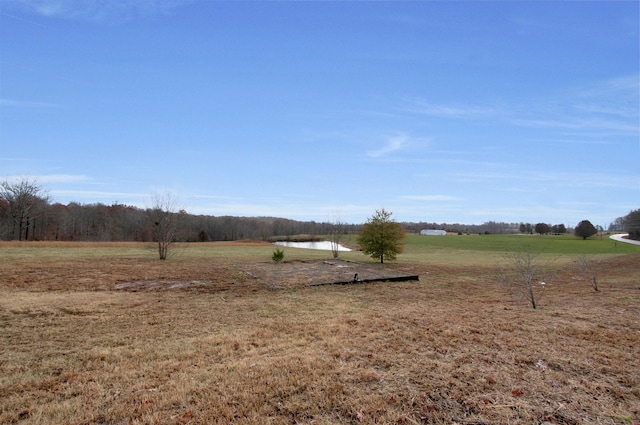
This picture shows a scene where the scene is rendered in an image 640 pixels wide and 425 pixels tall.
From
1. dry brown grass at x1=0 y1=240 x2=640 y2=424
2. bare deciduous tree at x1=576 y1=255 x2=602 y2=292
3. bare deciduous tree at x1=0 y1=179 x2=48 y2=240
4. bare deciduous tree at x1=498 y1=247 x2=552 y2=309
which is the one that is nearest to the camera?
dry brown grass at x1=0 y1=240 x2=640 y2=424

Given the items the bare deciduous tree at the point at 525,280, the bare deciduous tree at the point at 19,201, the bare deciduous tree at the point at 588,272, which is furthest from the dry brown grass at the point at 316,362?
the bare deciduous tree at the point at 19,201

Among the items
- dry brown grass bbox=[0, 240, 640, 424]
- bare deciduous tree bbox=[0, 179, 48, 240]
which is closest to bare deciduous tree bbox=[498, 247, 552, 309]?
dry brown grass bbox=[0, 240, 640, 424]

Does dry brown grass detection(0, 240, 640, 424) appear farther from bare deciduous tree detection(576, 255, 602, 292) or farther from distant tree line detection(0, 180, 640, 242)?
distant tree line detection(0, 180, 640, 242)

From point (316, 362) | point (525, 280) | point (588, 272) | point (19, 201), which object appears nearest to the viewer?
point (316, 362)

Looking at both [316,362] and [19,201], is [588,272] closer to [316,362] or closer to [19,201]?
[316,362]

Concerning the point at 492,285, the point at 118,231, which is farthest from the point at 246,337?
the point at 118,231

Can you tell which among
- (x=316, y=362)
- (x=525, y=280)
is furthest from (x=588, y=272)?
(x=316, y=362)

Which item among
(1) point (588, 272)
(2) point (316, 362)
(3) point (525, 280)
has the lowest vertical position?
(1) point (588, 272)

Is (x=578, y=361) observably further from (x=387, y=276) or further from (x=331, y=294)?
(x=387, y=276)

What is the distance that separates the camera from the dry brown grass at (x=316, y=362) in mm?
3221

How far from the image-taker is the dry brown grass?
10.6 ft

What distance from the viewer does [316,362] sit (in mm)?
4348

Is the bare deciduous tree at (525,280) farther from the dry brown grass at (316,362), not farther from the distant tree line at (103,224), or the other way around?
the distant tree line at (103,224)

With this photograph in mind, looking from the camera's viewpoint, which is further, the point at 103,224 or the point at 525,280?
the point at 103,224
